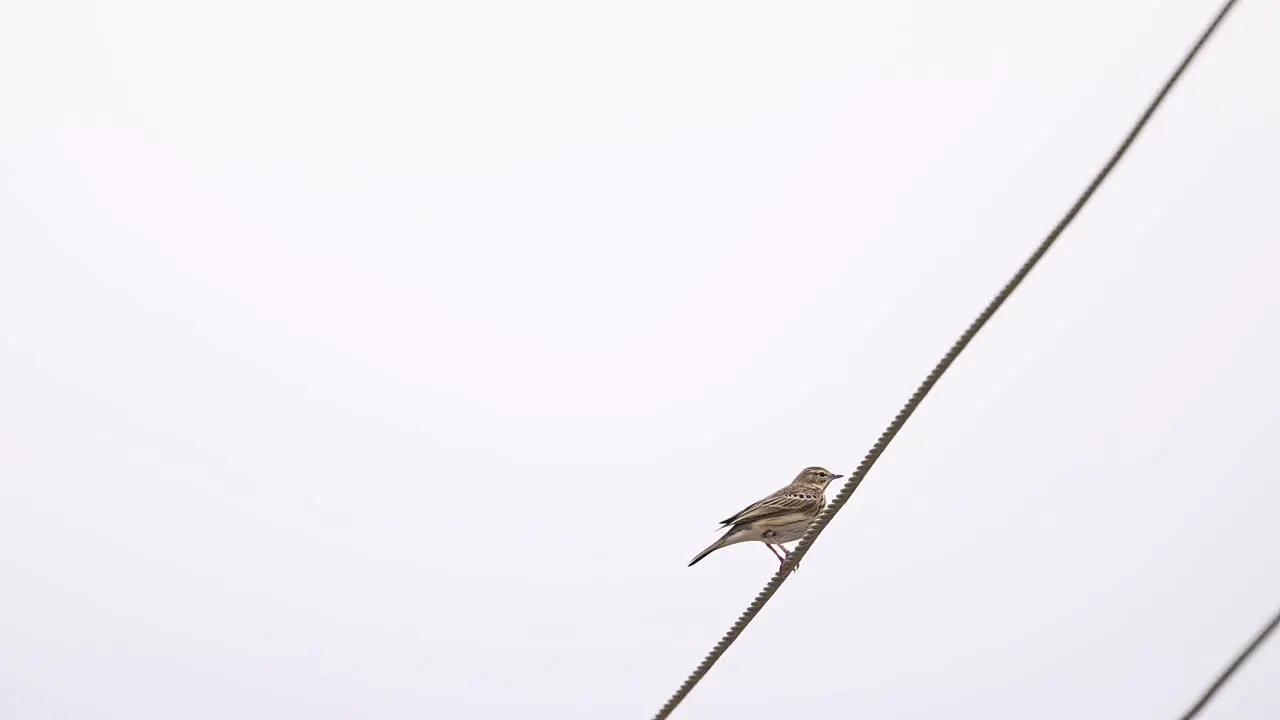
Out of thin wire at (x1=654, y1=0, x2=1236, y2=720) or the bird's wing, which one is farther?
the bird's wing

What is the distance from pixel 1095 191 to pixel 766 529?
746 centimetres

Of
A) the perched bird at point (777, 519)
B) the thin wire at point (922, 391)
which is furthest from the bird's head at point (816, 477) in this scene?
the thin wire at point (922, 391)

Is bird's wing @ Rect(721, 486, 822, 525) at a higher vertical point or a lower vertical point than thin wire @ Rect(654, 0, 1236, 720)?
higher

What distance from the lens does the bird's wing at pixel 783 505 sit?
45.3ft

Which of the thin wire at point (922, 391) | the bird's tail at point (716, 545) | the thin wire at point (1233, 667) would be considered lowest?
the thin wire at point (1233, 667)

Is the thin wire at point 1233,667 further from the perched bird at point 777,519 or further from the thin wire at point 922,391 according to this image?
the perched bird at point 777,519

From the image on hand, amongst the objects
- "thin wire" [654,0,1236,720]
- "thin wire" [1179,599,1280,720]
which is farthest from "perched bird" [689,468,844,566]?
"thin wire" [1179,599,1280,720]

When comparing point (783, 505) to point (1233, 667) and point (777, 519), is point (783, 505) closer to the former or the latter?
point (777, 519)

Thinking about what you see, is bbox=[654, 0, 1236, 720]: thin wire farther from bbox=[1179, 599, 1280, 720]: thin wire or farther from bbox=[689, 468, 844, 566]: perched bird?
bbox=[689, 468, 844, 566]: perched bird

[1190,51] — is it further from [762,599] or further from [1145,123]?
[762,599]

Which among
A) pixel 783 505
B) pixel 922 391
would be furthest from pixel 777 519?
pixel 922 391

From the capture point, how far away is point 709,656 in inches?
304

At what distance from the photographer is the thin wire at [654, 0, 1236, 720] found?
6.42 metres

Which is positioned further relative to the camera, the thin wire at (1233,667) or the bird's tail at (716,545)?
the bird's tail at (716,545)
